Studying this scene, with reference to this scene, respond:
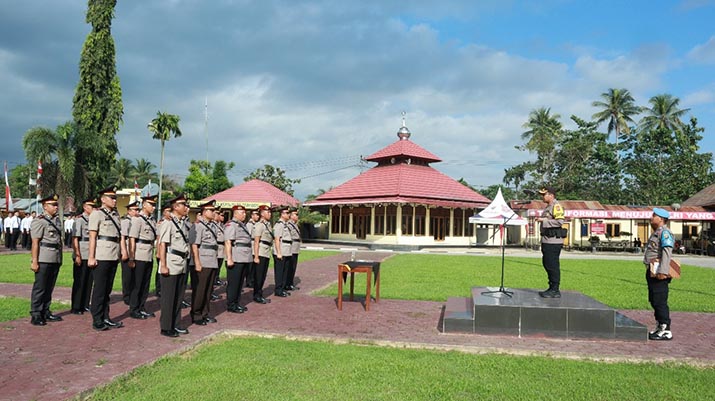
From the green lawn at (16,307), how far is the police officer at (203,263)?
99.4 inches

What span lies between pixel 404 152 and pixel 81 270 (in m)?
27.7

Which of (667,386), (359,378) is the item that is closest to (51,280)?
(359,378)

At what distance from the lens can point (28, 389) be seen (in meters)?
4.23

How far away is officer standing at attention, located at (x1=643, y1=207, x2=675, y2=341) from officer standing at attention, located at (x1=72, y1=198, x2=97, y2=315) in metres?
8.26

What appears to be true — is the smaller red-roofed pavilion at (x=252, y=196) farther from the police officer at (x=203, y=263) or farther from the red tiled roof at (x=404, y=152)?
the police officer at (x=203, y=263)

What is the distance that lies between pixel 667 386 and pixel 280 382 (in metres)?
3.55

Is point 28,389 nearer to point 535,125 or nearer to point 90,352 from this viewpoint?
point 90,352

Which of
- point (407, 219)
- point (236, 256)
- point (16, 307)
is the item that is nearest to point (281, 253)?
point (236, 256)

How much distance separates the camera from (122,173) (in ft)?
209

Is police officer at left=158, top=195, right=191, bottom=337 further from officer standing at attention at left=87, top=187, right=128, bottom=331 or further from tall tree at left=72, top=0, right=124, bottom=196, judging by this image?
tall tree at left=72, top=0, right=124, bottom=196

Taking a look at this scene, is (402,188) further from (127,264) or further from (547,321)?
(547,321)

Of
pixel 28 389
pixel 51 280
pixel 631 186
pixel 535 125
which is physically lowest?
pixel 28 389

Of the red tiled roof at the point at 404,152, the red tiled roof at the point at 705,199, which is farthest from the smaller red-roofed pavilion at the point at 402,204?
the red tiled roof at the point at 705,199

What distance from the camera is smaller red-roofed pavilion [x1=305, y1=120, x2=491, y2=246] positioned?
101ft
